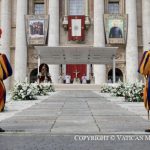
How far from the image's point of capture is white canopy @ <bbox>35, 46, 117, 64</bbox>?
1420 inches

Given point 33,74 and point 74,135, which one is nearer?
point 74,135

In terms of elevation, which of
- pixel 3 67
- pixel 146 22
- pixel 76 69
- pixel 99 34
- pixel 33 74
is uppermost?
pixel 146 22

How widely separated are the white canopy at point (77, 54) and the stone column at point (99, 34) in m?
16.6

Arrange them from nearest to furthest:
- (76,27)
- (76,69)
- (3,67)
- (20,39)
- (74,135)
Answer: (74,135) → (3,67) → (20,39) → (76,27) → (76,69)

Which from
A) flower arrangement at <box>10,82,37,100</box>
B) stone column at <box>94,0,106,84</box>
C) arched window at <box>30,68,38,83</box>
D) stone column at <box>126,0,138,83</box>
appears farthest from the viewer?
arched window at <box>30,68,38,83</box>

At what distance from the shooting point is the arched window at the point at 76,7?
200ft

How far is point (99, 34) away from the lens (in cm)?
5772

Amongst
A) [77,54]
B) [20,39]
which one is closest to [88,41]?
[20,39]

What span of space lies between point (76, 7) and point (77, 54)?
80.1ft

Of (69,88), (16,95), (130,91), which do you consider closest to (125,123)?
(130,91)

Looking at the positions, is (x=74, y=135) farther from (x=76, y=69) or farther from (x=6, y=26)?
(x=6, y=26)

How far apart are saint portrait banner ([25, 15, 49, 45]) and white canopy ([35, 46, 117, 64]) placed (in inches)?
751
